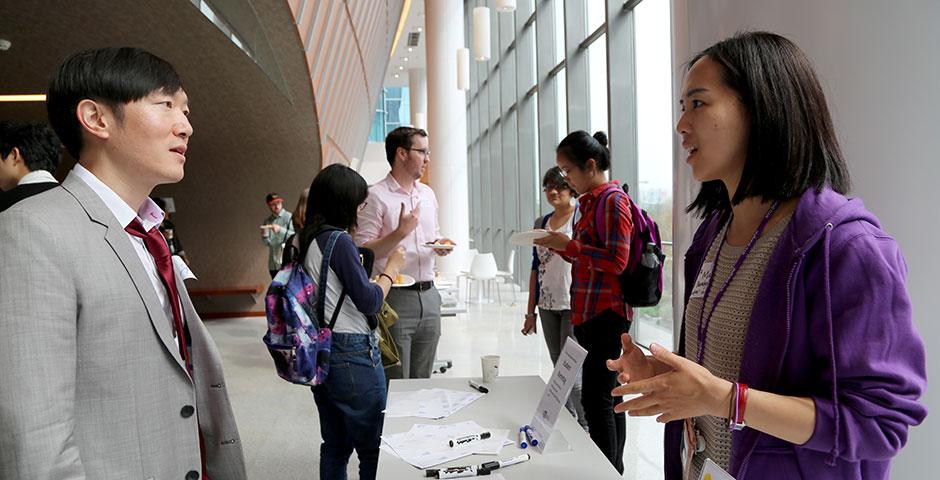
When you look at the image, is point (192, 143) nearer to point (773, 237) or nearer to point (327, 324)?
point (327, 324)

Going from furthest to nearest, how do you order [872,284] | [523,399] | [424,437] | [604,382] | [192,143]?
1. [192,143]
2. [604,382]
3. [523,399]
4. [424,437]
5. [872,284]

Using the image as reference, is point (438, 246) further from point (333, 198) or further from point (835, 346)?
point (835, 346)

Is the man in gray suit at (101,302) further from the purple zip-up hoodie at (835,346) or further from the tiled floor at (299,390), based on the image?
the tiled floor at (299,390)

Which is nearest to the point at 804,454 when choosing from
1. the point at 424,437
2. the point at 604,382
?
the point at 424,437

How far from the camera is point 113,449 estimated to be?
1125 mm

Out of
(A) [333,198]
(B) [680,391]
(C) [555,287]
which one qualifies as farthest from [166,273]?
(C) [555,287]

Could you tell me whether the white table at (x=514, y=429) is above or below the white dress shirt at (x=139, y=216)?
below

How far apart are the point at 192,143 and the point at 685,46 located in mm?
7005

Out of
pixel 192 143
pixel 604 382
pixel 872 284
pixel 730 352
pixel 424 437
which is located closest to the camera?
pixel 872 284

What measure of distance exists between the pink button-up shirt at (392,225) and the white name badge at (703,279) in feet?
6.15

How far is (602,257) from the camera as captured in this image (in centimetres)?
255

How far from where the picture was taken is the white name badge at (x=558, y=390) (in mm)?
1559

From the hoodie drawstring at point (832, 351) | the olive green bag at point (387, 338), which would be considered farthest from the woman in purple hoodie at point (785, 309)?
the olive green bag at point (387, 338)

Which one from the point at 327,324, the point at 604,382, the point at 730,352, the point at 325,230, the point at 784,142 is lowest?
the point at 604,382
